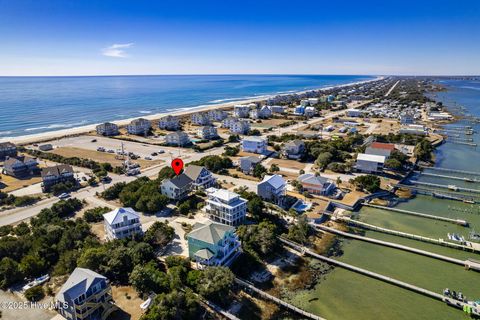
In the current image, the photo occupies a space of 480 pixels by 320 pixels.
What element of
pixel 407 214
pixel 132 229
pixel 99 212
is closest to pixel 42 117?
pixel 99 212

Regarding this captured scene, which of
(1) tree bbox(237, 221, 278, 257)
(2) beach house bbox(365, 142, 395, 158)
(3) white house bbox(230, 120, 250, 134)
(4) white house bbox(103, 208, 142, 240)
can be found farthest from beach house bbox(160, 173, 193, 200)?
(3) white house bbox(230, 120, 250, 134)

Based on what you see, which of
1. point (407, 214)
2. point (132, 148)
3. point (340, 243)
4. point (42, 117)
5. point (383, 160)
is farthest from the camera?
point (42, 117)

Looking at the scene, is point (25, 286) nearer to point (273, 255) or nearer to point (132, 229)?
point (132, 229)

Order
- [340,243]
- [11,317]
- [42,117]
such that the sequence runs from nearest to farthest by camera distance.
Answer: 1. [11,317]
2. [340,243]
3. [42,117]

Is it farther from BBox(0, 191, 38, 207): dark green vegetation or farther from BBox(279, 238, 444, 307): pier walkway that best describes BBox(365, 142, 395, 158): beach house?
BBox(0, 191, 38, 207): dark green vegetation

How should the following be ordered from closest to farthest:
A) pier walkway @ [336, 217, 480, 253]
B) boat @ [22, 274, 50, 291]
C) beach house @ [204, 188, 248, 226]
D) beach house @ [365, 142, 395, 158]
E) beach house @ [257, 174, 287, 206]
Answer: boat @ [22, 274, 50, 291] < pier walkway @ [336, 217, 480, 253] < beach house @ [204, 188, 248, 226] < beach house @ [257, 174, 287, 206] < beach house @ [365, 142, 395, 158]

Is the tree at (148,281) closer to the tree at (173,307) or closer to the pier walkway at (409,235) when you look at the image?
the tree at (173,307)
